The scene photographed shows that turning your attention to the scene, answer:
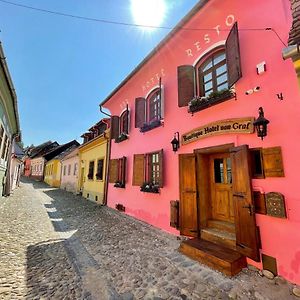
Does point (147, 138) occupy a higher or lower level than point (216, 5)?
lower

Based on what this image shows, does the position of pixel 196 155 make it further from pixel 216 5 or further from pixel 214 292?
pixel 216 5

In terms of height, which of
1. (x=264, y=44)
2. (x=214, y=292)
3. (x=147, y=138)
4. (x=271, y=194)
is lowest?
(x=214, y=292)

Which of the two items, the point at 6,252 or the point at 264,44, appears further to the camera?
the point at 6,252

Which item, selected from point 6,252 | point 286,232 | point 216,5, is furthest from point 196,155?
point 6,252

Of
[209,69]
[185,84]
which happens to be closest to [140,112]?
[185,84]

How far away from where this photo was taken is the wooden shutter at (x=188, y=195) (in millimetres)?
5125

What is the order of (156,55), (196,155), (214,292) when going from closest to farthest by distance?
(214,292), (196,155), (156,55)

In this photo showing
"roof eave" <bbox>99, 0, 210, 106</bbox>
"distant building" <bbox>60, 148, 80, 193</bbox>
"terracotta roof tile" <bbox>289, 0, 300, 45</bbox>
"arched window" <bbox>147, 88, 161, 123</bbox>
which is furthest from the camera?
"distant building" <bbox>60, 148, 80, 193</bbox>

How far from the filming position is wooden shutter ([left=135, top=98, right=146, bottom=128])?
7894 millimetres

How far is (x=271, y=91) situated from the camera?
3850 millimetres

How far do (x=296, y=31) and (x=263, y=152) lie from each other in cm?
217

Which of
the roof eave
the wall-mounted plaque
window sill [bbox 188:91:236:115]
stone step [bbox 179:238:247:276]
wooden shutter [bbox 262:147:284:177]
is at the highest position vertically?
the roof eave

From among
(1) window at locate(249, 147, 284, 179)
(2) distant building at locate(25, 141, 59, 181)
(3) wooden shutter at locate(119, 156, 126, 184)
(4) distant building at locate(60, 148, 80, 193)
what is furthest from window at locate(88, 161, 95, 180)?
(2) distant building at locate(25, 141, 59, 181)

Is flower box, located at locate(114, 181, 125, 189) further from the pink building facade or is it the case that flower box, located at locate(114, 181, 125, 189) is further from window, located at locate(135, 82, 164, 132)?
window, located at locate(135, 82, 164, 132)
